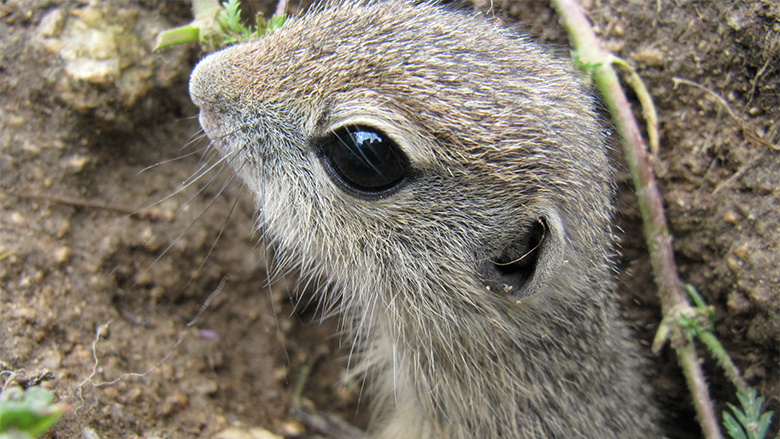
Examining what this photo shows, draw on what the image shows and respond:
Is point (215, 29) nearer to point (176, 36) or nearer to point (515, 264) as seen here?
point (176, 36)

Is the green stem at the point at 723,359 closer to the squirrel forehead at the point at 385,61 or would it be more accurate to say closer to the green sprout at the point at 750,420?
the green sprout at the point at 750,420

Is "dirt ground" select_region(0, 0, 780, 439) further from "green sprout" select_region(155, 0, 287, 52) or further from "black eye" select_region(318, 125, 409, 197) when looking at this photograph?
"black eye" select_region(318, 125, 409, 197)

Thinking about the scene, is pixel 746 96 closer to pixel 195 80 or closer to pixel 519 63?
pixel 519 63

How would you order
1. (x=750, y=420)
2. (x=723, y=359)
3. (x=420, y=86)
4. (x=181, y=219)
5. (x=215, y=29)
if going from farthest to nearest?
(x=181, y=219) → (x=215, y=29) → (x=723, y=359) → (x=750, y=420) → (x=420, y=86)

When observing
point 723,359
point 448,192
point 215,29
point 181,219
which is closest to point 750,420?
point 723,359

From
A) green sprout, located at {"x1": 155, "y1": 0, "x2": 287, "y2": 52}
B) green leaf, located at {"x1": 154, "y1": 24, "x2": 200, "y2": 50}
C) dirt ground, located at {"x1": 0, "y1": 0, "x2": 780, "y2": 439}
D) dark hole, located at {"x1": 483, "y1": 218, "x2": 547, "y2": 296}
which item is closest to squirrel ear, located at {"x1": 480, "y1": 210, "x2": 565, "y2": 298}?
dark hole, located at {"x1": 483, "y1": 218, "x2": 547, "y2": 296}

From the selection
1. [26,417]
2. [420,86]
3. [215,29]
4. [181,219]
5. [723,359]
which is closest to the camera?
[26,417]

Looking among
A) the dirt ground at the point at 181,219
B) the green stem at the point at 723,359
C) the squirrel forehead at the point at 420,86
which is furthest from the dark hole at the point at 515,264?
the green stem at the point at 723,359
